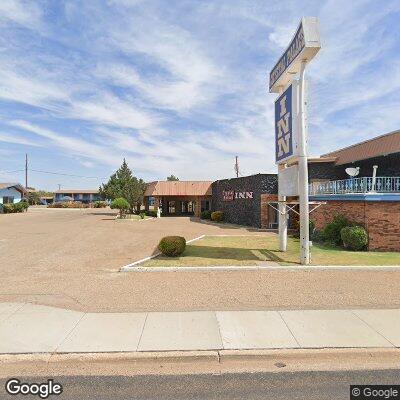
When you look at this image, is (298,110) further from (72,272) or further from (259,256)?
(72,272)

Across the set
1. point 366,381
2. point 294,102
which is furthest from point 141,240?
point 366,381

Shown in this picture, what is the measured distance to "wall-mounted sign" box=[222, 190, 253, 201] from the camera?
2945 cm

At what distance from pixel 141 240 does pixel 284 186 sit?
29.8 ft

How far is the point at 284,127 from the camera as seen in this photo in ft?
44.4

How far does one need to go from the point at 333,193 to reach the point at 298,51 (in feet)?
29.1

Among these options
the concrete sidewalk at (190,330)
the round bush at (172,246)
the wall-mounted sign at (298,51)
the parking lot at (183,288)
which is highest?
the wall-mounted sign at (298,51)

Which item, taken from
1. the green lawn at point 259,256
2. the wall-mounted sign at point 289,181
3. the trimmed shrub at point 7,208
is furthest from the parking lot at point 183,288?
the trimmed shrub at point 7,208

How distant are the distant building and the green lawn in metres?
94.9

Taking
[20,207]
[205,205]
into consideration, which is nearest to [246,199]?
[205,205]

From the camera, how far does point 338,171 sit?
27250 millimetres

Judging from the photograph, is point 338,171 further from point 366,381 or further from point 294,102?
point 366,381

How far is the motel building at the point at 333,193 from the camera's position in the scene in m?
14.5

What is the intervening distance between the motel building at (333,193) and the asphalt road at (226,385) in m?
9.31

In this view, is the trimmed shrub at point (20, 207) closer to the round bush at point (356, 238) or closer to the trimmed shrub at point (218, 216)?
the trimmed shrub at point (218, 216)
